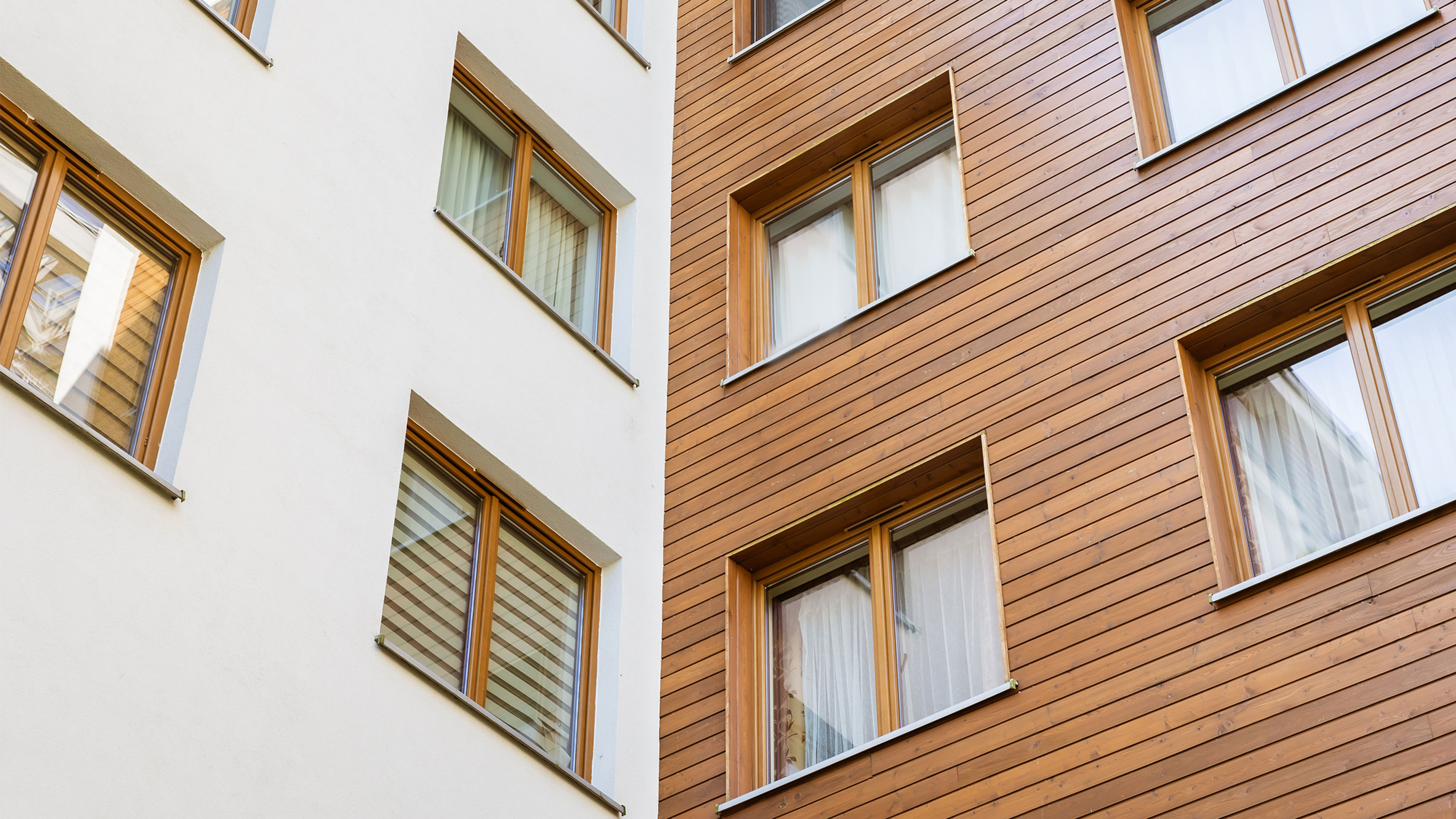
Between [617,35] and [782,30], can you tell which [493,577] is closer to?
[617,35]

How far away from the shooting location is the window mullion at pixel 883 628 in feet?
32.7

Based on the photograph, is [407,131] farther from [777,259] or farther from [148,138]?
[777,259]

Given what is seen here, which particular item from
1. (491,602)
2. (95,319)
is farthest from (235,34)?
(491,602)

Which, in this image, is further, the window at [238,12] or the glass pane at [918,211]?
the glass pane at [918,211]

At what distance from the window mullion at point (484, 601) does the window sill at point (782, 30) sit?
522cm

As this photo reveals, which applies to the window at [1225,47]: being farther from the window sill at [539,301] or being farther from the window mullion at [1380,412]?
the window sill at [539,301]

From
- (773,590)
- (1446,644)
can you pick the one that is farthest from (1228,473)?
(773,590)

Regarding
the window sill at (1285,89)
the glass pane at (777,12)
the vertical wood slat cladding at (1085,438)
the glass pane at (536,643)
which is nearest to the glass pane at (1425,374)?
the vertical wood slat cladding at (1085,438)

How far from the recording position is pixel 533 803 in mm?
9469

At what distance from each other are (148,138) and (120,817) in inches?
153

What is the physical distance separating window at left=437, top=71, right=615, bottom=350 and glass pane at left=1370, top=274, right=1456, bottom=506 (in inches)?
225

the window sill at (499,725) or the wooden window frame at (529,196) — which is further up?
the wooden window frame at (529,196)

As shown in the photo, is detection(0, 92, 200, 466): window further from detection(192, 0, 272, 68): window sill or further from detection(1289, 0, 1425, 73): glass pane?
detection(1289, 0, 1425, 73): glass pane

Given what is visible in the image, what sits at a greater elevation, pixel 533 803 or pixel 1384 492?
pixel 1384 492
